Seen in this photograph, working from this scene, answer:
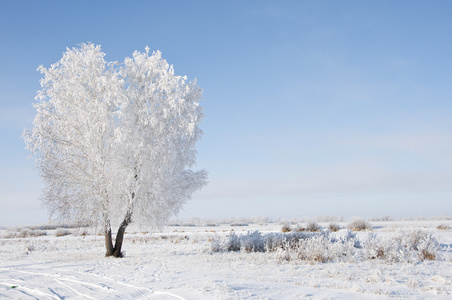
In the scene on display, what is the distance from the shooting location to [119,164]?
49.0 ft

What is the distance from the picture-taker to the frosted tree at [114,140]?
15234 millimetres

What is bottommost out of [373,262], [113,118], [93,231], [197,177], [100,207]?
[373,262]

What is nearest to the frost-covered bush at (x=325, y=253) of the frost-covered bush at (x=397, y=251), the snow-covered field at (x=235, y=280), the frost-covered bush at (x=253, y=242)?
the snow-covered field at (x=235, y=280)

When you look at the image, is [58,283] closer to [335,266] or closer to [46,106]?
[335,266]

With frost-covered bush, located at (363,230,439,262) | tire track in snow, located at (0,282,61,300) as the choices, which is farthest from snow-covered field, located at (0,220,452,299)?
frost-covered bush, located at (363,230,439,262)

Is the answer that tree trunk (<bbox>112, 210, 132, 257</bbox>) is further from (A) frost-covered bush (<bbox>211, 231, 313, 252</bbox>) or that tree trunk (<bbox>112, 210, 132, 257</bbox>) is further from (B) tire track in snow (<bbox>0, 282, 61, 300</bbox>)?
(B) tire track in snow (<bbox>0, 282, 61, 300</bbox>)

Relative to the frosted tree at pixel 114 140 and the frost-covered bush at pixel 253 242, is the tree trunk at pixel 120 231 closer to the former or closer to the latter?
the frosted tree at pixel 114 140

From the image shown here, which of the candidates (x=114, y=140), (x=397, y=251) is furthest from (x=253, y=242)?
(x=114, y=140)

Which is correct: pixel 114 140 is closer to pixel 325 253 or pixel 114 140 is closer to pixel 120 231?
pixel 120 231

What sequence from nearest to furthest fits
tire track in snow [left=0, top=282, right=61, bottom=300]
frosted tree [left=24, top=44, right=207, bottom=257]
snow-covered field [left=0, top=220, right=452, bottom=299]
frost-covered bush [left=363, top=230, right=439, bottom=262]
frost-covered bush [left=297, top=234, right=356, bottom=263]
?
1. snow-covered field [left=0, top=220, right=452, bottom=299]
2. tire track in snow [left=0, top=282, right=61, bottom=300]
3. frost-covered bush [left=363, top=230, right=439, bottom=262]
4. frost-covered bush [left=297, top=234, right=356, bottom=263]
5. frosted tree [left=24, top=44, right=207, bottom=257]

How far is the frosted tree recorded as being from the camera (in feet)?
50.0

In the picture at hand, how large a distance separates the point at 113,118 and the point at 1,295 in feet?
28.0

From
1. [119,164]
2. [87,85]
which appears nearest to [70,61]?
[87,85]

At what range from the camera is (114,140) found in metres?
14.7
